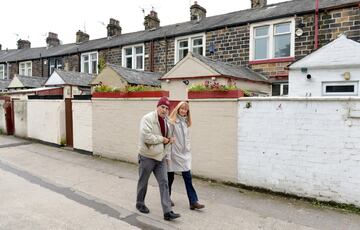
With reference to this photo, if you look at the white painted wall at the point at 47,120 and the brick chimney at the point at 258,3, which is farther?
the brick chimney at the point at 258,3

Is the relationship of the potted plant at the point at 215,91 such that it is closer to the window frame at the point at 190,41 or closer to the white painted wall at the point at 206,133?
the white painted wall at the point at 206,133

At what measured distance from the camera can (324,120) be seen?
535 centimetres

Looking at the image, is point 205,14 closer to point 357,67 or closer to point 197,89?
point 357,67

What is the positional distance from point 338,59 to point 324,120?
19.9 ft

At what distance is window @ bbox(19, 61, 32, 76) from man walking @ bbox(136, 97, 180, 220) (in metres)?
25.9

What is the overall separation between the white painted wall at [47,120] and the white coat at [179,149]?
7.27 metres

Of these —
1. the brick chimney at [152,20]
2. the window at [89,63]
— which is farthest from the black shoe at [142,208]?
the brick chimney at [152,20]

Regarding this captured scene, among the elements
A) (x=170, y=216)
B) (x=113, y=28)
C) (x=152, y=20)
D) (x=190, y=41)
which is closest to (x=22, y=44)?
(x=113, y=28)

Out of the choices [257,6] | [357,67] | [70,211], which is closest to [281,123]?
[70,211]

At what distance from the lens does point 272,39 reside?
45.3 feet

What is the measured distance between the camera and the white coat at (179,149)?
4.98 m

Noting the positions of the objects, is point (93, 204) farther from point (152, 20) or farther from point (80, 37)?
point (80, 37)

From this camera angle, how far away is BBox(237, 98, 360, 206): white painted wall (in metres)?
5.12

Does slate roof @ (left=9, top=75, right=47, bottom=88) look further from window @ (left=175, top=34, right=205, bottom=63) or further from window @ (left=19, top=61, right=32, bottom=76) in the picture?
window @ (left=175, top=34, right=205, bottom=63)
